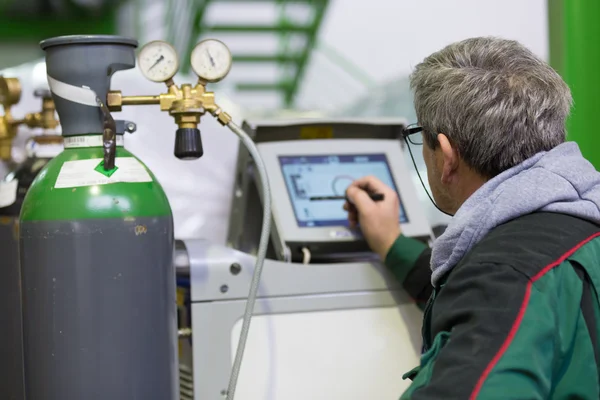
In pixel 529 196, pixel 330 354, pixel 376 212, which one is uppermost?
pixel 529 196

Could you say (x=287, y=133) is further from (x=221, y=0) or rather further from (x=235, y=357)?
(x=221, y=0)

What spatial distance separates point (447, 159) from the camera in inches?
43.7

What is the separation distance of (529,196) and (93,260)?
70cm

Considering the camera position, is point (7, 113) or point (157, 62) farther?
point (7, 113)

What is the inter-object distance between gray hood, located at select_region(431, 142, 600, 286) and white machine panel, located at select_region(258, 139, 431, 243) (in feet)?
2.33

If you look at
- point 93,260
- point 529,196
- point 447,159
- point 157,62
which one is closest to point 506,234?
point 529,196

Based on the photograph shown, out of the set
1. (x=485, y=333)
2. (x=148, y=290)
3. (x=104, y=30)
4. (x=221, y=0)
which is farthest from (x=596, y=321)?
(x=104, y=30)

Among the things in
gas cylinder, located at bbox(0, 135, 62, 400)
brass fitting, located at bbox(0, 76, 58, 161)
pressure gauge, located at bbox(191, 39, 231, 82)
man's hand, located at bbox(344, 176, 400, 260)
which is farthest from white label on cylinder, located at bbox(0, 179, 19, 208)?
man's hand, located at bbox(344, 176, 400, 260)

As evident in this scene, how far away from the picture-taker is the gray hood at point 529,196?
1012 millimetres

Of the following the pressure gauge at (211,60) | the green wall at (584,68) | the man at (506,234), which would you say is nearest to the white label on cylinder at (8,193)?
the pressure gauge at (211,60)

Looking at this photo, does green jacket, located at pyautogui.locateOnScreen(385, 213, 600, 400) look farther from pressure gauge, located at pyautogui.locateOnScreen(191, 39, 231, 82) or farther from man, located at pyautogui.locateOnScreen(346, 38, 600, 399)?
pressure gauge, located at pyautogui.locateOnScreen(191, 39, 231, 82)

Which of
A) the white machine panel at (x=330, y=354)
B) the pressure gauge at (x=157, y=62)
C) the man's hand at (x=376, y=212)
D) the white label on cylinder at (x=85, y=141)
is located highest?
the pressure gauge at (x=157, y=62)

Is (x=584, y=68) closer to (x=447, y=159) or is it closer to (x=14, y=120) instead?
(x=447, y=159)

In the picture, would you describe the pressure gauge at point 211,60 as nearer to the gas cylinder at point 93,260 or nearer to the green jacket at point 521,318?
the gas cylinder at point 93,260
